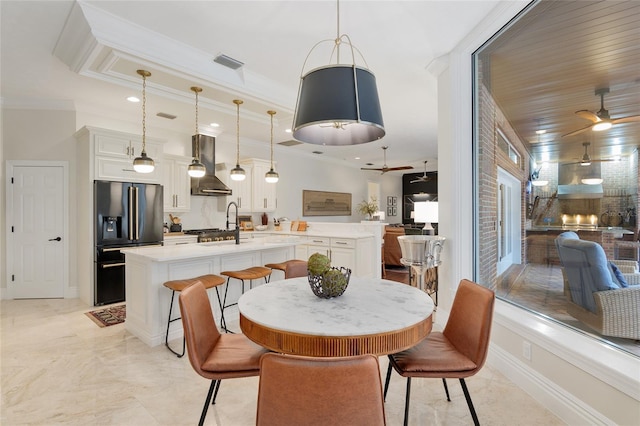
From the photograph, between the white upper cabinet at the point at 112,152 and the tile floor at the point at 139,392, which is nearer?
the tile floor at the point at 139,392

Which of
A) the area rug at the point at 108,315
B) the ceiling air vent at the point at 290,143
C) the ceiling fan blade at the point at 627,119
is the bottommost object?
the area rug at the point at 108,315

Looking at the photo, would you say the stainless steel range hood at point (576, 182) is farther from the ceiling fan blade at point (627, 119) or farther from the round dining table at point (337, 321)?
the round dining table at point (337, 321)

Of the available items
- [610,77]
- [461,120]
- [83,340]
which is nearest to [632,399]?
[610,77]

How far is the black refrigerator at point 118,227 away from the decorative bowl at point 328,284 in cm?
373

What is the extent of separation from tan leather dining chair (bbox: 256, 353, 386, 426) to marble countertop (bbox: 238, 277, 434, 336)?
0.37 meters

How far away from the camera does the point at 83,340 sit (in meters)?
3.17

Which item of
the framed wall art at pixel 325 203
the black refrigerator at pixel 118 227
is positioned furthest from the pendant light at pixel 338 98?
the framed wall art at pixel 325 203

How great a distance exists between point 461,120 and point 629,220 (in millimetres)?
1624

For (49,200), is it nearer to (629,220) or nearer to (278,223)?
(278,223)

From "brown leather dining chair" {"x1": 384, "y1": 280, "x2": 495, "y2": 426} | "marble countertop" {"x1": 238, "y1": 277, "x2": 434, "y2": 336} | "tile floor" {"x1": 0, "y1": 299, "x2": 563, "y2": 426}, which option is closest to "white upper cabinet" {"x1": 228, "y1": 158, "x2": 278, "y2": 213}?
"tile floor" {"x1": 0, "y1": 299, "x2": 563, "y2": 426}

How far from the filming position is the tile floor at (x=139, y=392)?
1.98m

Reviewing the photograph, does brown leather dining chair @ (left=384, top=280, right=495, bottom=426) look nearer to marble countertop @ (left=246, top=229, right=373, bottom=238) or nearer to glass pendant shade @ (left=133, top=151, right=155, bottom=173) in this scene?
glass pendant shade @ (left=133, top=151, right=155, bottom=173)

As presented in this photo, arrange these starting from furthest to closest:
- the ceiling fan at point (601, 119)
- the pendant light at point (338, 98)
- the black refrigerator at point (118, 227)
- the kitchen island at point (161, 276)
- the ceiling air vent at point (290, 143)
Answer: the ceiling air vent at point (290, 143), the black refrigerator at point (118, 227), the kitchen island at point (161, 276), the ceiling fan at point (601, 119), the pendant light at point (338, 98)

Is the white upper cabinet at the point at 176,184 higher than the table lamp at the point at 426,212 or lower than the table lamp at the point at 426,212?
higher
